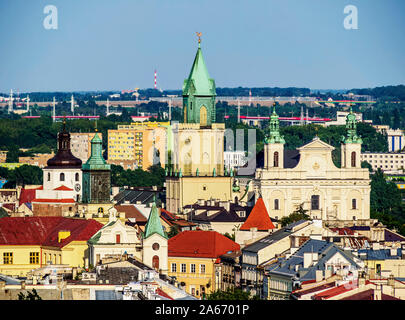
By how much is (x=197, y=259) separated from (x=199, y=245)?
1704mm

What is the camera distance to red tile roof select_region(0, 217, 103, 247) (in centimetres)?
8088

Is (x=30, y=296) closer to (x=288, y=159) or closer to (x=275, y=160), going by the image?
(x=275, y=160)

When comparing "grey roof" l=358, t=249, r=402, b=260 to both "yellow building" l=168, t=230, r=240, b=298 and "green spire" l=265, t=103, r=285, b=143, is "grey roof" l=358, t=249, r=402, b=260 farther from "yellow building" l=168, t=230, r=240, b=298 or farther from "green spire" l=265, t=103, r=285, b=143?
"green spire" l=265, t=103, r=285, b=143

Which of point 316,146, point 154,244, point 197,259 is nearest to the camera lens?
point 154,244

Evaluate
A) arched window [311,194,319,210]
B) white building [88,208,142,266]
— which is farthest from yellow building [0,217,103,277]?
arched window [311,194,319,210]

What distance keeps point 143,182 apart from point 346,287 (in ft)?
355

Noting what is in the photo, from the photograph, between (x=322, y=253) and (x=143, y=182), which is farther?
(x=143, y=182)

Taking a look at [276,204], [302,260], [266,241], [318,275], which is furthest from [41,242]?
[276,204]

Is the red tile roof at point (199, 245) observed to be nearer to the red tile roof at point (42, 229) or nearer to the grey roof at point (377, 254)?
the red tile roof at point (42, 229)

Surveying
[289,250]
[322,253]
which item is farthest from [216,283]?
[322,253]

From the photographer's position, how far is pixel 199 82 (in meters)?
118

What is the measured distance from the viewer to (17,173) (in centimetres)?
16250
